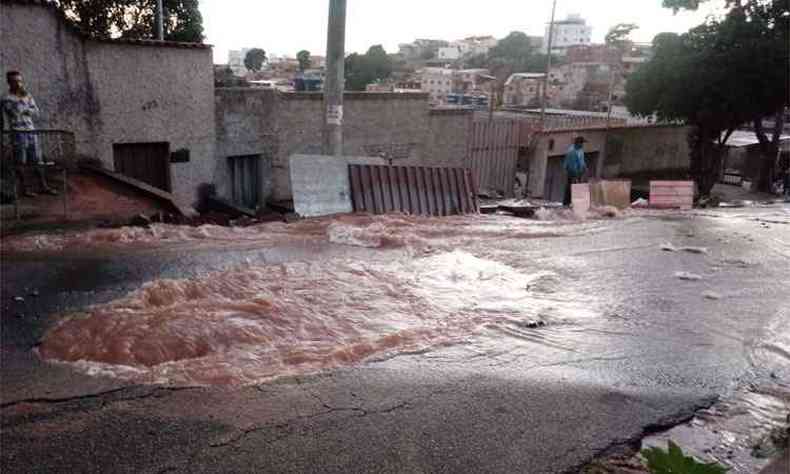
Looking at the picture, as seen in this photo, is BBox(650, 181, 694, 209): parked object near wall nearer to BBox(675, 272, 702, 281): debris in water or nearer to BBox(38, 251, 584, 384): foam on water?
BBox(675, 272, 702, 281): debris in water

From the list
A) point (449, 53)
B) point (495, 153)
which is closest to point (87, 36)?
point (495, 153)

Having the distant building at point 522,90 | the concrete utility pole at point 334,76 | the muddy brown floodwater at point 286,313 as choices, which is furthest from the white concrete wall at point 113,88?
the distant building at point 522,90

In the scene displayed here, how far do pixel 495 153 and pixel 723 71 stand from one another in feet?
28.1

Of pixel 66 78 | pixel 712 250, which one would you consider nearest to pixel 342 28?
pixel 66 78

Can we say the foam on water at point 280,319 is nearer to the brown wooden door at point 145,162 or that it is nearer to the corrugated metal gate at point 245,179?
the brown wooden door at point 145,162

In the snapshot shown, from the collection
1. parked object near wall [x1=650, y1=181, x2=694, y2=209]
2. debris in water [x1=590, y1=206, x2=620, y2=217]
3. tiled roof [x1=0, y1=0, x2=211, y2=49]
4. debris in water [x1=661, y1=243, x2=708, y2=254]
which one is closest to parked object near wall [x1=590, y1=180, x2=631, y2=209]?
debris in water [x1=590, y1=206, x2=620, y2=217]

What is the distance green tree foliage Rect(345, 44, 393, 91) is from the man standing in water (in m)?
34.4

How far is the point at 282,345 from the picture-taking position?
17.2ft

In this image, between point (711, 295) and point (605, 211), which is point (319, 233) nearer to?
point (711, 295)

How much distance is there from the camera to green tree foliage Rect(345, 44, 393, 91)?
44.6m

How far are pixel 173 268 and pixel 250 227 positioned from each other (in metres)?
3.00

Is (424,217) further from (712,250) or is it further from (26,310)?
(26,310)

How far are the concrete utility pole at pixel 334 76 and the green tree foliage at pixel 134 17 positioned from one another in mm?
7797

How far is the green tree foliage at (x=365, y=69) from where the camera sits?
44562mm
